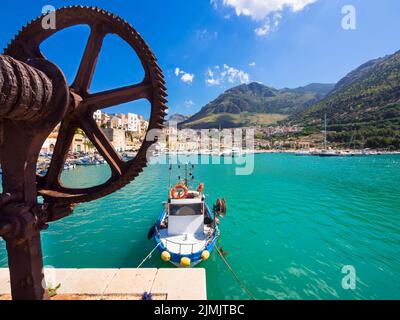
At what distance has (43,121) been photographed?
3.02 meters

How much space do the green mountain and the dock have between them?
14735 centimetres

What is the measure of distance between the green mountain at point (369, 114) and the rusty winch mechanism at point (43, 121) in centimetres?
14912

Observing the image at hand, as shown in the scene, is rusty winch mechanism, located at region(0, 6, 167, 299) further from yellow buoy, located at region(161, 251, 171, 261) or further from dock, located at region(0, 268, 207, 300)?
yellow buoy, located at region(161, 251, 171, 261)

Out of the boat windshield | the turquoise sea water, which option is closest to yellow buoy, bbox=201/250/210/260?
the turquoise sea water

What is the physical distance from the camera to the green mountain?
123475 mm

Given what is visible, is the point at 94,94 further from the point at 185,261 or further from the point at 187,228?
the point at 187,228

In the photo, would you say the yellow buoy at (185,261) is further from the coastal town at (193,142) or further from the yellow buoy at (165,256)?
the coastal town at (193,142)

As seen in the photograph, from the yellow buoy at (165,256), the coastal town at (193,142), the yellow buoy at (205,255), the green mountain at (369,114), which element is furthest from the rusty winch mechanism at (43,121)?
the green mountain at (369,114)

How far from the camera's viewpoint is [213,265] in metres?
12.0

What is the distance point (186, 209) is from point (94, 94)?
1004 centimetres
